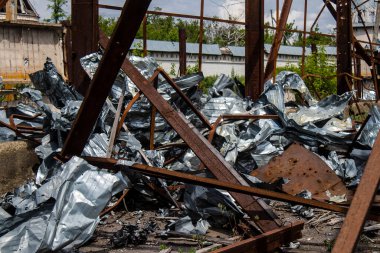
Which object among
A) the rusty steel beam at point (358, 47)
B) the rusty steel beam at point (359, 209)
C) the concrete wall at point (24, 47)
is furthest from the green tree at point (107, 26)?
the rusty steel beam at point (359, 209)

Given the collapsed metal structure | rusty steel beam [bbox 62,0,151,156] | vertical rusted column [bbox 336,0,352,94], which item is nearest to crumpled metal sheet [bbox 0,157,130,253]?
the collapsed metal structure

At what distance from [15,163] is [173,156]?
1500mm

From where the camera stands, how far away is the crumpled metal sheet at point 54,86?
5527mm

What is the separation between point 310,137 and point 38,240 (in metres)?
3.40

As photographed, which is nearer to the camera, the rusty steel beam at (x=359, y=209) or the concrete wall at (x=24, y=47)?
the rusty steel beam at (x=359, y=209)

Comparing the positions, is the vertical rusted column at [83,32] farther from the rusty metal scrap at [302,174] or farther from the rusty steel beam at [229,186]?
the rusty steel beam at [229,186]

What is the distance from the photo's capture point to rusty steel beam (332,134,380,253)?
5.57ft

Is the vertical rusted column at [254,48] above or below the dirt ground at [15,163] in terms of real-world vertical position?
above

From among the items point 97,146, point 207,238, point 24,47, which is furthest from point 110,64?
point 24,47

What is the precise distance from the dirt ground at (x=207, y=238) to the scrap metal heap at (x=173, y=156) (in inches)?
3.7

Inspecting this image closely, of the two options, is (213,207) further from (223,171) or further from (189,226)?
(223,171)

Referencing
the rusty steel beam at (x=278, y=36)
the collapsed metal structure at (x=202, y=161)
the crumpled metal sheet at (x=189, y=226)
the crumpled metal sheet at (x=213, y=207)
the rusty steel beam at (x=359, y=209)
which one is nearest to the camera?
the rusty steel beam at (x=359, y=209)

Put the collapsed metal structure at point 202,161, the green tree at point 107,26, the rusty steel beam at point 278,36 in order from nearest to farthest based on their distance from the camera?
the collapsed metal structure at point 202,161
the rusty steel beam at point 278,36
the green tree at point 107,26

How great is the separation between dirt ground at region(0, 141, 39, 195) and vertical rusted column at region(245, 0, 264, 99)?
3.71 metres
